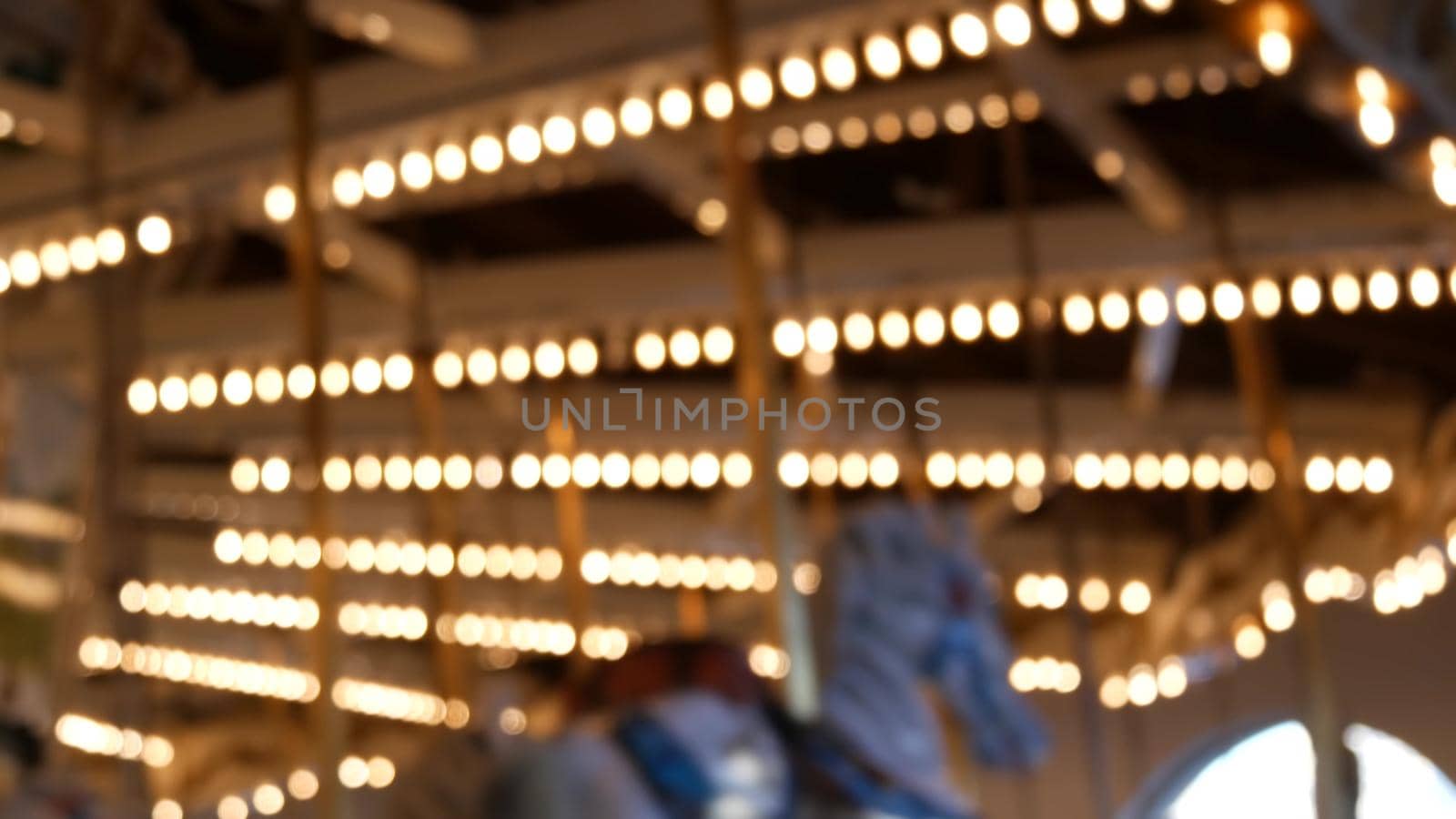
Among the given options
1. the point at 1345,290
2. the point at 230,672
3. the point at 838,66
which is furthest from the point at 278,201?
the point at 230,672

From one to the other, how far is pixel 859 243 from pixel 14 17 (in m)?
2.73

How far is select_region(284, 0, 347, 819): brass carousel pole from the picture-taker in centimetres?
282

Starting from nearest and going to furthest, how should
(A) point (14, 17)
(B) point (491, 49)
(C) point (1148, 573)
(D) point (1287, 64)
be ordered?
(D) point (1287, 64)
(B) point (491, 49)
(A) point (14, 17)
(C) point (1148, 573)

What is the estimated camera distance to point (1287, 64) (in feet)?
11.7

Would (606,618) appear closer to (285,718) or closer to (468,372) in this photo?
(285,718)

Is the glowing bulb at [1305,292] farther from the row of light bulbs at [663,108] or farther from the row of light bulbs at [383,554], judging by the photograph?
the row of light bulbs at [383,554]

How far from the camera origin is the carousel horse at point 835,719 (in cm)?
229

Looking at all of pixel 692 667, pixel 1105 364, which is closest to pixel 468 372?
pixel 1105 364

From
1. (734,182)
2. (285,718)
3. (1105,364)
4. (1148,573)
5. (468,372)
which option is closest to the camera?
(734,182)

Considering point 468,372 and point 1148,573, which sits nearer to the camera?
point 468,372

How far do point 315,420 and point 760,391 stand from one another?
766 millimetres

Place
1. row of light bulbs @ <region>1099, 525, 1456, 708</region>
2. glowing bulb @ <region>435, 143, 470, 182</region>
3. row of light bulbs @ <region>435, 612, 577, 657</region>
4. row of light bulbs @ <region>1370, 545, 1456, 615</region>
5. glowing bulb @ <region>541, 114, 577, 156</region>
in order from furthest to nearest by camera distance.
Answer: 1. row of light bulbs @ <region>435, 612, 577, 657</region>
2. row of light bulbs @ <region>1099, 525, 1456, 708</region>
3. row of light bulbs @ <region>1370, 545, 1456, 615</region>
4. glowing bulb @ <region>435, 143, 470, 182</region>
5. glowing bulb @ <region>541, 114, 577, 156</region>

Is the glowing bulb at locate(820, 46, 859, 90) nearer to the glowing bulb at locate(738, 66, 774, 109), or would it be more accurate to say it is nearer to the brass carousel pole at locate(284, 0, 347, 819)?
the glowing bulb at locate(738, 66, 774, 109)

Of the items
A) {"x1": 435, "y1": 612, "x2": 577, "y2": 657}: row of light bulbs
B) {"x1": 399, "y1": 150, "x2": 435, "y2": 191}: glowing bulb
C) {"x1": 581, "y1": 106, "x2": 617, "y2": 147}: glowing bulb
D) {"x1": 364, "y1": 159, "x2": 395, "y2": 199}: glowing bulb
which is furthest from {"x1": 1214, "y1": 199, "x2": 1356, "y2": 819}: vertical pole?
{"x1": 435, "y1": 612, "x2": 577, "y2": 657}: row of light bulbs
